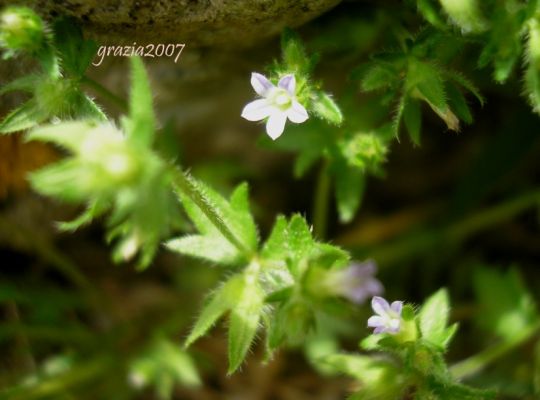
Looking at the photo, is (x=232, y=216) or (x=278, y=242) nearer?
(x=278, y=242)

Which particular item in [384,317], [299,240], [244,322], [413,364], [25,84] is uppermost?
[25,84]

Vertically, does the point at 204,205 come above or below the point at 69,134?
below

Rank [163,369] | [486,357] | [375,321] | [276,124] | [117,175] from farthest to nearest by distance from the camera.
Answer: [163,369], [486,357], [276,124], [375,321], [117,175]

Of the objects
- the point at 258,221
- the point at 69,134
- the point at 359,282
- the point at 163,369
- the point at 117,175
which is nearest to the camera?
the point at 117,175

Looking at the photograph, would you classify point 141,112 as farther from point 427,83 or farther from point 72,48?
point 427,83

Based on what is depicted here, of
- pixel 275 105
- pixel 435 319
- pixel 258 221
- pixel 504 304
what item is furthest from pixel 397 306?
pixel 258 221

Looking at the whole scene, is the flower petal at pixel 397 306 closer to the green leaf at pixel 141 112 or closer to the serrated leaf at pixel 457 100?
the serrated leaf at pixel 457 100

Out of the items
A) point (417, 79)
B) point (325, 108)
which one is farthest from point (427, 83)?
point (325, 108)
